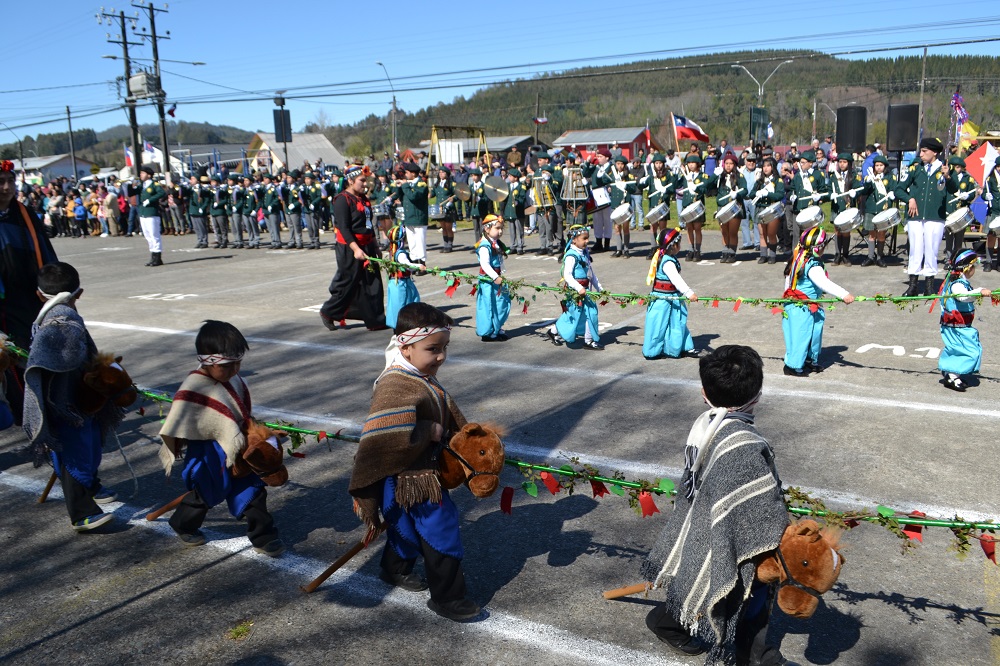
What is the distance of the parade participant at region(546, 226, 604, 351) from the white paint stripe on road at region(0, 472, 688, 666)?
531 centimetres

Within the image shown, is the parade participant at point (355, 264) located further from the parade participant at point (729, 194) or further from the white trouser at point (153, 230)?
the white trouser at point (153, 230)

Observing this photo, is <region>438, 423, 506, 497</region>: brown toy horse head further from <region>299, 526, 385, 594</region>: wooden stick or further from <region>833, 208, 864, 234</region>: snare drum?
<region>833, 208, 864, 234</region>: snare drum

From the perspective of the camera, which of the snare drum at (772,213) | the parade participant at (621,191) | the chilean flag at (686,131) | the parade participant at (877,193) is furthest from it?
the chilean flag at (686,131)

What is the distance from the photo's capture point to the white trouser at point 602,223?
1803 cm

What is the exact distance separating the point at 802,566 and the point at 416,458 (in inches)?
66.3

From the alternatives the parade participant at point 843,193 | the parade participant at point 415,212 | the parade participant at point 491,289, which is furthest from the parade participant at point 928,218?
the parade participant at point 415,212

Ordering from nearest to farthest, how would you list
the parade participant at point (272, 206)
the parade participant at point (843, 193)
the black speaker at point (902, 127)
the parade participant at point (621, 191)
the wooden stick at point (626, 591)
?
the wooden stick at point (626, 591), the parade participant at point (843, 193), the parade participant at point (621, 191), the black speaker at point (902, 127), the parade participant at point (272, 206)

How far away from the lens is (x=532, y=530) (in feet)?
15.7

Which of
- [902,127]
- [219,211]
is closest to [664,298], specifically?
[902,127]

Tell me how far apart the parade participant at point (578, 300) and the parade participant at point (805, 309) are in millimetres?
2240

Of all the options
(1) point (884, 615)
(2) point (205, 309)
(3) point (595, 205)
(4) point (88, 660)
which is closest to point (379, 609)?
(4) point (88, 660)

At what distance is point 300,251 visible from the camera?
2153 centimetres

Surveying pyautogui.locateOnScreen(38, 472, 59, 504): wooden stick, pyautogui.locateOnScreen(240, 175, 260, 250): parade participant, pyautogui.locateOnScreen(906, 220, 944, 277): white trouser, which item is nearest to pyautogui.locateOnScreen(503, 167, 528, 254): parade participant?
pyautogui.locateOnScreen(240, 175, 260, 250): parade participant

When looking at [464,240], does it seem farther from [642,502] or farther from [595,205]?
[642,502]
